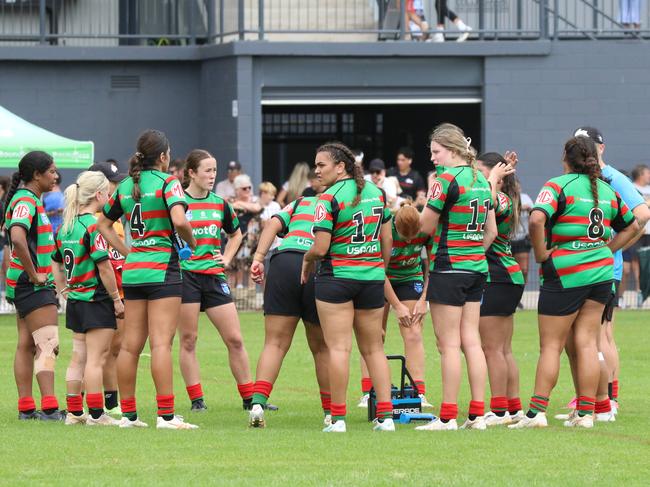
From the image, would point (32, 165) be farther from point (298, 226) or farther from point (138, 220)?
point (298, 226)

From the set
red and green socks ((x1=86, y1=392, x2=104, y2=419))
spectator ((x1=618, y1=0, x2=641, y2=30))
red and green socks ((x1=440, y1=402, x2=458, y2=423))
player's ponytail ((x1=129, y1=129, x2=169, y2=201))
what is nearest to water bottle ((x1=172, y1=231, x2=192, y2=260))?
player's ponytail ((x1=129, y1=129, x2=169, y2=201))

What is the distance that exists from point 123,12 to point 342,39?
11.8 ft

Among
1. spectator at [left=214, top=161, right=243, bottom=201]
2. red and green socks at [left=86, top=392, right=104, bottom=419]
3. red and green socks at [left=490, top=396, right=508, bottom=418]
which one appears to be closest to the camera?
red and green socks at [left=86, top=392, right=104, bottom=419]

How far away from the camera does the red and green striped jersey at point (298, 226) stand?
1042 centimetres

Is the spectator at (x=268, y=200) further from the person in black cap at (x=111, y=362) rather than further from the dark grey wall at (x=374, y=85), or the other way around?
the person in black cap at (x=111, y=362)

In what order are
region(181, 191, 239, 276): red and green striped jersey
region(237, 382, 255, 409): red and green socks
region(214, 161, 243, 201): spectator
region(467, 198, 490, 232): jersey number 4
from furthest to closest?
region(214, 161, 243, 201): spectator, region(237, 382, 255, 409): red and green socks, region(181, 191, 239, 276): red and green striped jersey, region(467, 198, 490, 232): jersey number 4

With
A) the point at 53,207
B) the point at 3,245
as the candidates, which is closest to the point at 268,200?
the point at 53,207

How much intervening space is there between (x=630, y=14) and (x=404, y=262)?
13931mm

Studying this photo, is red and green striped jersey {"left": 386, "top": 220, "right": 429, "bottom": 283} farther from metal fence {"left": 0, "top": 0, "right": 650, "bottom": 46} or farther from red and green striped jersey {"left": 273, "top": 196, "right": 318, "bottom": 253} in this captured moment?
metal fence {"left": 0, "top": 0, "right": 650, "bottom": 46}

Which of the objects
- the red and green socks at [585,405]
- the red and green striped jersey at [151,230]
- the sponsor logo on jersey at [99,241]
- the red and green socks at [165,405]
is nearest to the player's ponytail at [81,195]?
the sponsor logo on jersey at [99,241]

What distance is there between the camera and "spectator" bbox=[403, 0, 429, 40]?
23.6 metres

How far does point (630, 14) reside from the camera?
2395 cm

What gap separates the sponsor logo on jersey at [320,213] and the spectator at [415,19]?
567 inches

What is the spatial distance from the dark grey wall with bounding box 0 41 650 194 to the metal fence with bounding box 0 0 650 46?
43 cm
